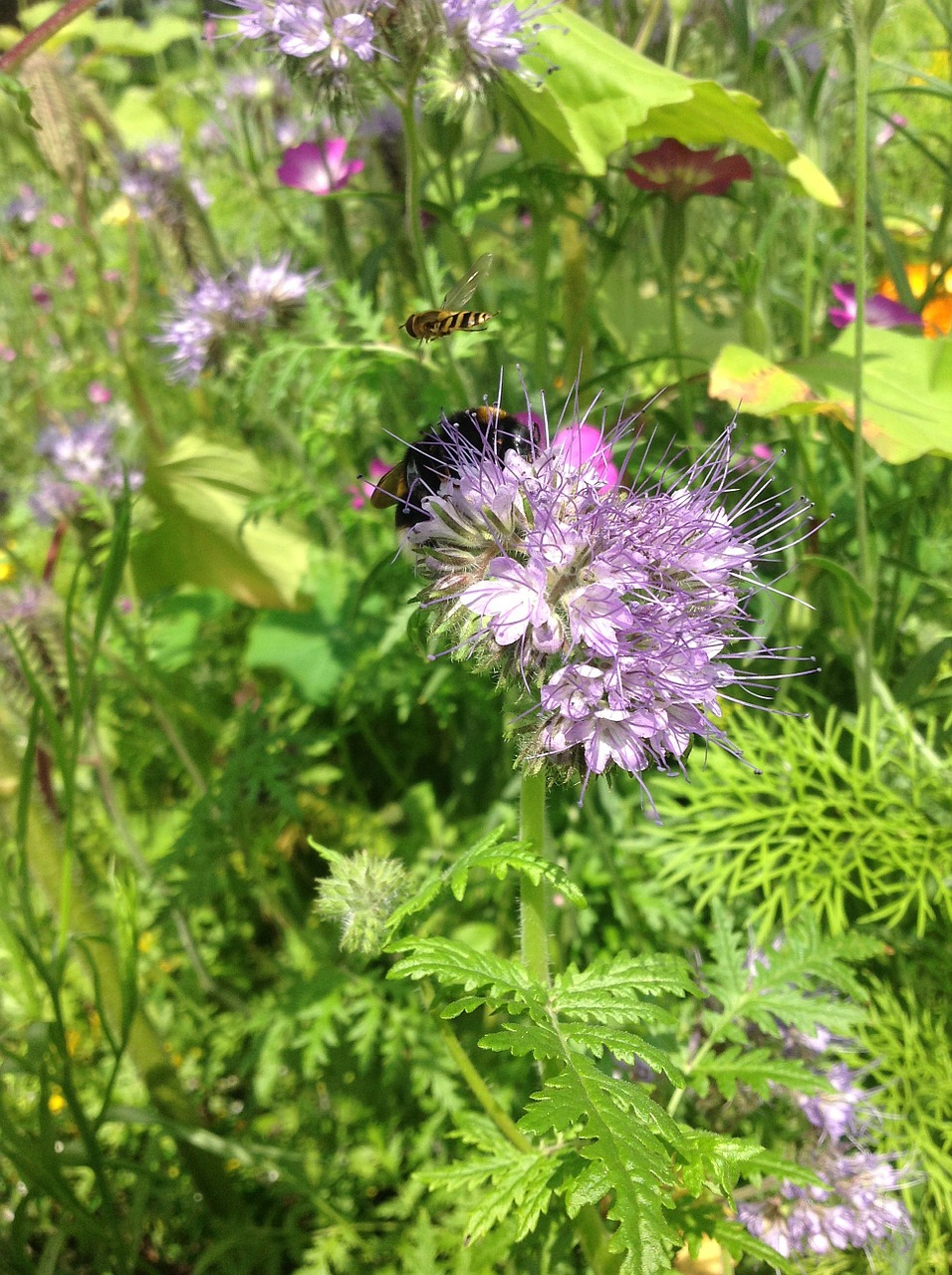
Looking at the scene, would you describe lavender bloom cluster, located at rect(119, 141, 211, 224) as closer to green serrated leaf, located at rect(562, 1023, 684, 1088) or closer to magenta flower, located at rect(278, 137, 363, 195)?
magenta flower, located at rect(278, 137, 363, 195)

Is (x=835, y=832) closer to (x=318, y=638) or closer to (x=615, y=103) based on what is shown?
(x=615, y=103)

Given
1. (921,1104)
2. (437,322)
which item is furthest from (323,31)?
(921,1104)

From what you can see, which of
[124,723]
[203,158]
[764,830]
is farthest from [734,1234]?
[203,158]

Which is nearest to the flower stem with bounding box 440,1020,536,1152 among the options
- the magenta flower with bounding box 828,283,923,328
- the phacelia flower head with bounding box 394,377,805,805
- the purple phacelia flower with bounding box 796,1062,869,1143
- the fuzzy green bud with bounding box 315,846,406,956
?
the fuzzy green bud with bounding box 315,846,406,956

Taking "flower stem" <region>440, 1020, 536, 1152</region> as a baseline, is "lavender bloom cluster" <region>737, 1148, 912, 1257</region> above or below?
below

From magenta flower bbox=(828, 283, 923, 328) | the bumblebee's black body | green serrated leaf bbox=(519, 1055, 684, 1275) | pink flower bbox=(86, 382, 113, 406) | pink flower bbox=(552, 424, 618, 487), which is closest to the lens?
green serrated leaf bbox=(519, 1055, 684, 1275)

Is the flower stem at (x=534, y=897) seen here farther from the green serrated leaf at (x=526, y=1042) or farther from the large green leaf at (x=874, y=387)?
the large green leaf at (x=874, y=387)

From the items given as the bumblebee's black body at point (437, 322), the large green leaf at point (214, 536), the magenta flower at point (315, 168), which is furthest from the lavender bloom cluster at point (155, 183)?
the bumblebee's black body at point (437, 322)

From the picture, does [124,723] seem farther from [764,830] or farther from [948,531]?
[948,531]
